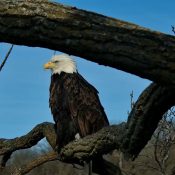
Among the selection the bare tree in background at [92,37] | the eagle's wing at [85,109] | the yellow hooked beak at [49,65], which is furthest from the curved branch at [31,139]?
the bare tree in background at [92,37]

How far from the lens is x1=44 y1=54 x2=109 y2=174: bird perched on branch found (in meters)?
6.81

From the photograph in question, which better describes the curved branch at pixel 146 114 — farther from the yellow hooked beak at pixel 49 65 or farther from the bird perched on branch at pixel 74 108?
the yellow hooked beak at pixel 49 65

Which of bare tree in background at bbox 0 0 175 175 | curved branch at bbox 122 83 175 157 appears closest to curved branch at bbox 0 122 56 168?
curved branch at bbox 122 83 175 157

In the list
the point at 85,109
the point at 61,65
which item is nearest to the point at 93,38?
the point at 85,109

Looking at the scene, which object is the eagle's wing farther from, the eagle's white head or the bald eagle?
the eagle's white head

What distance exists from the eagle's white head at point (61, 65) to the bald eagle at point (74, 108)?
1.44 ft

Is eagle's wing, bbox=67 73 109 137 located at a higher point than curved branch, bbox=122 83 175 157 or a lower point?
higher

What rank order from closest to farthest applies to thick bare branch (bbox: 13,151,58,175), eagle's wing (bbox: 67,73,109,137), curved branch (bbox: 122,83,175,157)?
curved branch (bbox: 122,83,175,157)
thick bare branch (bbox: 13,151,58,175)
eagle's wing (bbox: 67,73,109,137)

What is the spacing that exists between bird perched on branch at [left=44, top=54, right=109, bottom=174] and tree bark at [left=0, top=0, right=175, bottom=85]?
3664 millimetres

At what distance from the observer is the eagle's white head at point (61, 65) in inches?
322

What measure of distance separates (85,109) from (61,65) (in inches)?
66.3

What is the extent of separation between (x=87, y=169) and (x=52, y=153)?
24.6 inches

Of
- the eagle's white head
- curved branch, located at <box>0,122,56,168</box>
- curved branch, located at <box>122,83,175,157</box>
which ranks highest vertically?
the eagle's white head

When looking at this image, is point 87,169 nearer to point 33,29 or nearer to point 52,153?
point 52,153
